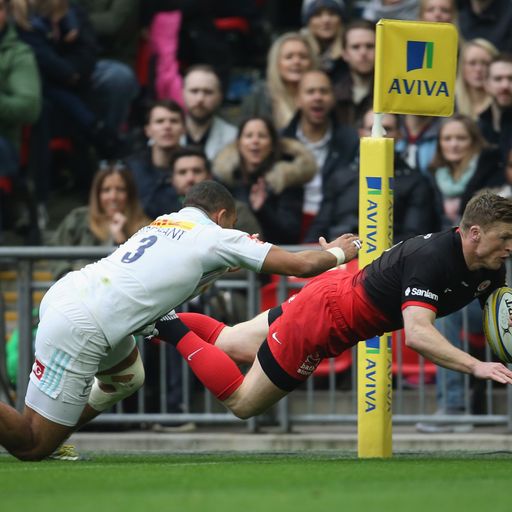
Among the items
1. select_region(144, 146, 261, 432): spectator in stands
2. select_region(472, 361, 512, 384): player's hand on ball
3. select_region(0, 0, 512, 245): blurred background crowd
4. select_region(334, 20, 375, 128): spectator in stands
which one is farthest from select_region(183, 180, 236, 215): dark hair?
select_region(334, 20, 375, 128): spectator in stands

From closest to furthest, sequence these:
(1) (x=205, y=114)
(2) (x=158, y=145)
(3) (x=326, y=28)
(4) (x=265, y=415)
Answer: (4) (x=265, y=415) → (2) (x=158, y=145) → (1) (x=205, y=114) → (3) (x=326, y=28)

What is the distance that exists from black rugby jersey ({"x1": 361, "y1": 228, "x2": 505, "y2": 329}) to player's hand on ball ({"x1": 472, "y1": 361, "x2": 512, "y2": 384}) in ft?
2.24

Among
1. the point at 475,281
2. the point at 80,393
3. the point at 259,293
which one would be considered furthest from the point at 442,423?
the point at 80,393

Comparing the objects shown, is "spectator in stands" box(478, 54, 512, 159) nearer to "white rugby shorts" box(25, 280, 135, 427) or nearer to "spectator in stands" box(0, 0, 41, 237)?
"spectator in stands" box(0, 0, 41, 237)

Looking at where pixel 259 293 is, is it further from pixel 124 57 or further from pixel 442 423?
pixel 124 57

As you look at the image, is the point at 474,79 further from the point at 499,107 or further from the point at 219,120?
the point at 219,120

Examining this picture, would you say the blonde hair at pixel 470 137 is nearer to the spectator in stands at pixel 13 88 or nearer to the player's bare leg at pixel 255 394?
the spectator in stands at pixel 13 88

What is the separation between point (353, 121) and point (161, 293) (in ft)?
18.6

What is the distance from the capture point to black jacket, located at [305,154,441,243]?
13383mm

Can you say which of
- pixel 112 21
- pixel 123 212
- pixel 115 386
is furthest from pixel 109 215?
pixel 112 21

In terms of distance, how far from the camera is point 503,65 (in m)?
14.1

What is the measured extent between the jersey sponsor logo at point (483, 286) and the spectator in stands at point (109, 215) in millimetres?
4229

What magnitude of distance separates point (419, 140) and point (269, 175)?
153cm

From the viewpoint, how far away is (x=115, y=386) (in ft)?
34.4
